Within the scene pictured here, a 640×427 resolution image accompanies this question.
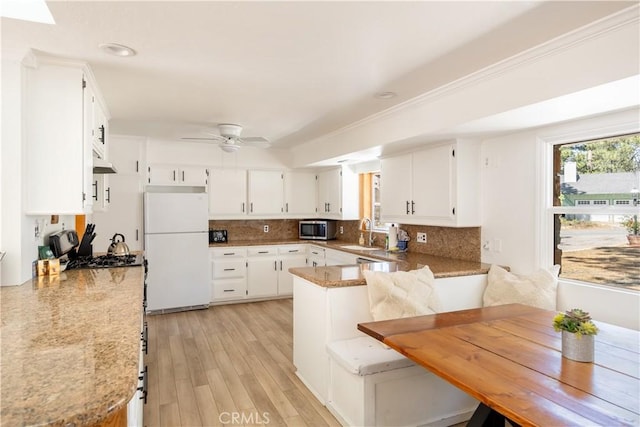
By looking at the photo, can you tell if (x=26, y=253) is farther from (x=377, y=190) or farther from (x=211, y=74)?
(x=377, y=190)

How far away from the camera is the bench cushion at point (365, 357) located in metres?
2.21

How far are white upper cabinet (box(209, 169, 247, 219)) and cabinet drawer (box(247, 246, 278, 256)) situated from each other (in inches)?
22.5

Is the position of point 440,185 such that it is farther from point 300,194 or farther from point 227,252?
point 227,252

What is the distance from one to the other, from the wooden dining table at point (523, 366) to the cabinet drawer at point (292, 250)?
3.61 metres

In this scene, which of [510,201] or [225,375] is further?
[510,201]

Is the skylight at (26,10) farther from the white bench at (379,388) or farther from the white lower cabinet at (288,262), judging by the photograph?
the white lower cabinet at (288,262)

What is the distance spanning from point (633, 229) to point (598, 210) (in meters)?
0.24

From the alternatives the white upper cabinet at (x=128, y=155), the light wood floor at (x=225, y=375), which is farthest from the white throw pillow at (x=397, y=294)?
the white upper cabinet at (x=128, y=155)

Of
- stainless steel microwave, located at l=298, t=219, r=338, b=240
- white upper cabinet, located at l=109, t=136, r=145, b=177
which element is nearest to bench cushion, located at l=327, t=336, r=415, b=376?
stainless steel microwave, located at l=298, t=219, r=338, b=240

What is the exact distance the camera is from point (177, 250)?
4.92 metres

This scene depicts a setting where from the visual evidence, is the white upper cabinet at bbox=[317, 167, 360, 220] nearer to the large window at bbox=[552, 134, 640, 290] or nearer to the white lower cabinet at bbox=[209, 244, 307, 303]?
the white lower cabinet at bbox=[209, 244, 307, 303]

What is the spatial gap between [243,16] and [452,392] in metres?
2.53

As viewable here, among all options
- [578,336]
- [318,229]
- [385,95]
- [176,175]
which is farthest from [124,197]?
[578,336]

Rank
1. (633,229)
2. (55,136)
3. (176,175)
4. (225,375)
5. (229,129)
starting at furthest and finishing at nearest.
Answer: (176,175)
(229,129)
(225,375)
(633,229)
(55,136)
